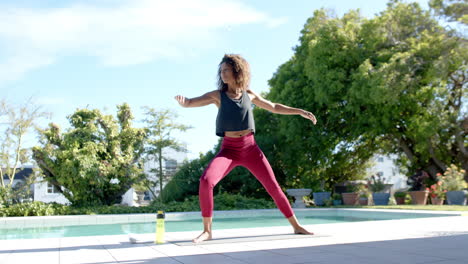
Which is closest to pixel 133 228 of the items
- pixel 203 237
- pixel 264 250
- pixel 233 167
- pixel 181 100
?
pixel 203 237

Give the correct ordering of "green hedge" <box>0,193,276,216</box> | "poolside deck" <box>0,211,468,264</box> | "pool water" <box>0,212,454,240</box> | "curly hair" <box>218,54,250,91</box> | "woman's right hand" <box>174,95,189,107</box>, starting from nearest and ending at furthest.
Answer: "poolside deck" <box>0,211,468,264</box> < "woman's right hand" <box>174,95,189,107</box> < "curly hair" <box>218,54,250,91</box> < "pool water" <box>0,212,454,240</box> < "green hedge" <box>0,193,276,216</box>

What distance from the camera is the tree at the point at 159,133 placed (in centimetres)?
1619

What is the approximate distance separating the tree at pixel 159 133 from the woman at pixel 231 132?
12.2 m

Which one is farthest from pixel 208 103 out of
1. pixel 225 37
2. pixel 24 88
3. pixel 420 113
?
pixel 24 88

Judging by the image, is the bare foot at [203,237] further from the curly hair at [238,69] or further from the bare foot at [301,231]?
the curly hair at [238,69]

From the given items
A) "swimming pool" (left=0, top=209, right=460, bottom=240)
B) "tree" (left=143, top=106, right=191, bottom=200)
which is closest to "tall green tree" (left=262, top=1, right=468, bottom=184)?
"tree" (left=143, top=106, right=191, bottom=200)

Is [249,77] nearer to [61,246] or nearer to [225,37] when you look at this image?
[225,37]

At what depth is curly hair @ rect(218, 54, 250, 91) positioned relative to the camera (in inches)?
165

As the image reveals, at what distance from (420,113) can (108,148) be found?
11363 millimetres

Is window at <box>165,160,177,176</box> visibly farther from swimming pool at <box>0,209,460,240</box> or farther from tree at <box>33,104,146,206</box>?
swimming pool at <box>0,209,460,240</box>

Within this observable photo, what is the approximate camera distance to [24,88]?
1625 cm

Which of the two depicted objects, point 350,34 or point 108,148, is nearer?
point 108,148

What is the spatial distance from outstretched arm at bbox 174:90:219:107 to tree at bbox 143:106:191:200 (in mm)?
12217

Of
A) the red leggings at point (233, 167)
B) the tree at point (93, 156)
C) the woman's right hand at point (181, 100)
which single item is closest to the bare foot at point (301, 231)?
the red leggings at point (233, 167)
